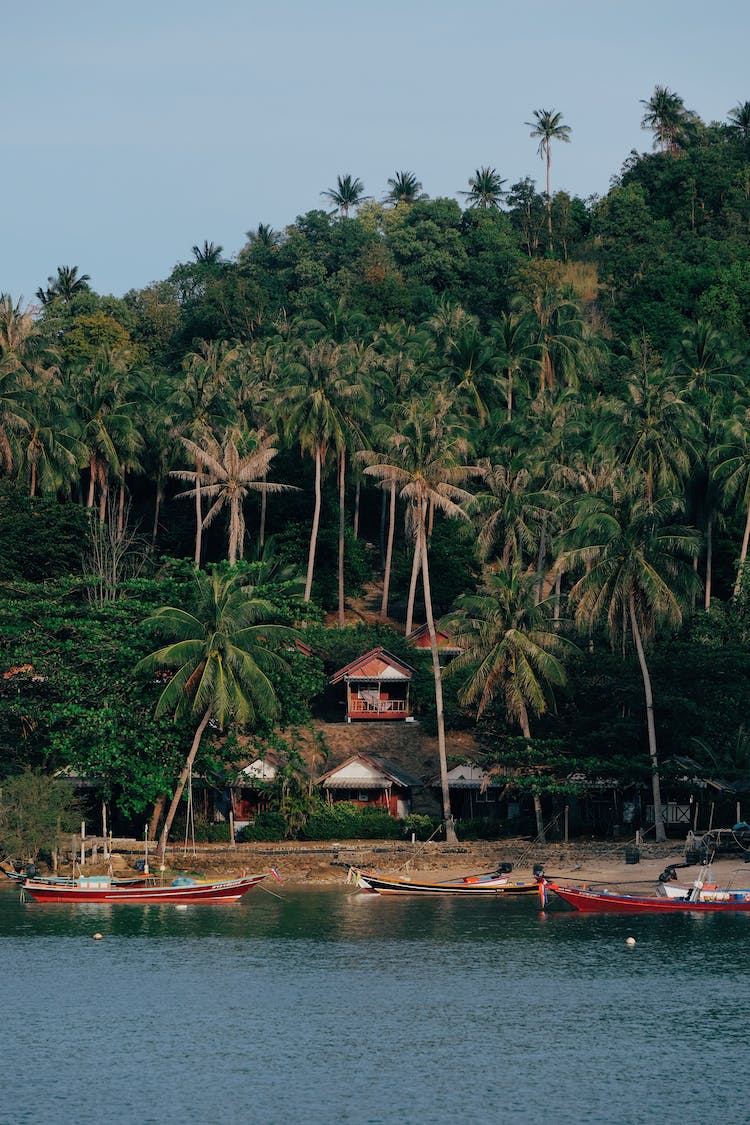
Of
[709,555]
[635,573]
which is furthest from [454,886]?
[709,555]

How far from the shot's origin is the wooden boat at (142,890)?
6353cm

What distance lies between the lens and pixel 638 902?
59062 millimetres

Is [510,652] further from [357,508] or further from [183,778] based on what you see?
[357,508]

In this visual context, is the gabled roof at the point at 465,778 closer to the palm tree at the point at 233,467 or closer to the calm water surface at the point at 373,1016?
the calm water surface at the point at 373,1016

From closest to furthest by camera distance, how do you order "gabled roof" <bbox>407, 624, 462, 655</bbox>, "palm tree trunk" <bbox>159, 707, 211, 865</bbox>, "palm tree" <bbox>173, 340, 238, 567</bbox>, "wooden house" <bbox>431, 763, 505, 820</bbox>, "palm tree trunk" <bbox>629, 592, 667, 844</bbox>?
"palm tree trunk" <bbox>629, 592, 667, 844</bbox> → "palm tree trunk" <bbox>159, 707, 211, 865</bbox> → "wooden house" <bbox>431, 763, 505, 820</bbox> → "gabled roof" <bbox>407, 624, 462, 655</bbox> → "palm tree" <bbox>173, 340, 238, 567</bbox>

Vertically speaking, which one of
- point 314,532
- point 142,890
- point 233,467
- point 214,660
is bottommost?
point 142,890

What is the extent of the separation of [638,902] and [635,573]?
16.8 metres

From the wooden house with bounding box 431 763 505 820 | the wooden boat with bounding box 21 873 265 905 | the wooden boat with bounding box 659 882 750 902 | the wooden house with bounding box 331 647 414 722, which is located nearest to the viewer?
the wooden boat with bounding box 659 882 750 902

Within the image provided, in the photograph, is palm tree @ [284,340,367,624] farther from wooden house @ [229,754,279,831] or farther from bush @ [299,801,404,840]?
bush @ [299,801,404,840]

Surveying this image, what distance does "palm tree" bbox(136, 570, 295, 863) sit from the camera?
220ft

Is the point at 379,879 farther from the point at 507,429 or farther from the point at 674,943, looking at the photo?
the point at 507,429

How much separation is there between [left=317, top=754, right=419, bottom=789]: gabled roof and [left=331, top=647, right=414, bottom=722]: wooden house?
28.0ft

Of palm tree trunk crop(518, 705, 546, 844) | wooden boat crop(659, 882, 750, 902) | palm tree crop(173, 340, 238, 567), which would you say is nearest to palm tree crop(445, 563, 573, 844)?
palm tree trunk crop(518, 705, 546, 844)

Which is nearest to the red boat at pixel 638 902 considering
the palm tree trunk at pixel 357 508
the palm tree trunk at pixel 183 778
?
the palm tree trunk at pixel 183 778
